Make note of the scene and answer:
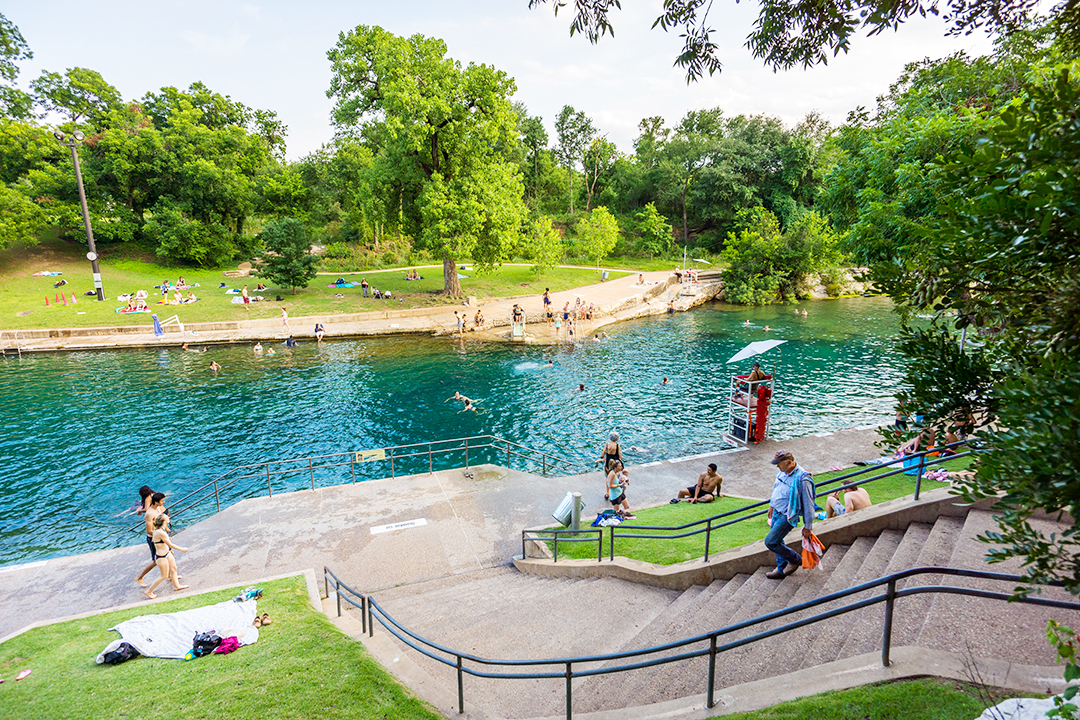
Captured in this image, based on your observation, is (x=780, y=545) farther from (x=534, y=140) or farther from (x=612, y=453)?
(x=534, y=140)

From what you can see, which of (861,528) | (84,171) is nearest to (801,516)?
(861,528)

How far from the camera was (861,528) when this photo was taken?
716cm

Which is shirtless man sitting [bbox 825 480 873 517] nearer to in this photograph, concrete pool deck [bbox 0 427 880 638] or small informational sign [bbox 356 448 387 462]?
concrete pool deck [bbox 0 427 880 638]

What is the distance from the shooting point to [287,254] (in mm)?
37719

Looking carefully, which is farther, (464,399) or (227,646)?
(464,399)

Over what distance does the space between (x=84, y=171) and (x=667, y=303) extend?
50.6 metres

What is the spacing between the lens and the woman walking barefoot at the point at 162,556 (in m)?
9.22

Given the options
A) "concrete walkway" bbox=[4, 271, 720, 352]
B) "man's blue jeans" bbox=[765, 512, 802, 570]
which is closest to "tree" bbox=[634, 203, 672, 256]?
"concrete walkway" bbox=[4, 271, 720, 352]

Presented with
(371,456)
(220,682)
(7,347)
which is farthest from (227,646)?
(7,347)

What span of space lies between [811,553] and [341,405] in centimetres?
1907

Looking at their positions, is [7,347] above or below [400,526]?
above

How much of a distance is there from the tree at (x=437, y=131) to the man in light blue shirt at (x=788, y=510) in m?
30.3

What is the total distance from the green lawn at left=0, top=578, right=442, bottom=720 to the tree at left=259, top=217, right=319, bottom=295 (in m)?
33.7

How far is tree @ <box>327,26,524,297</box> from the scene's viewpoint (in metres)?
34.1
